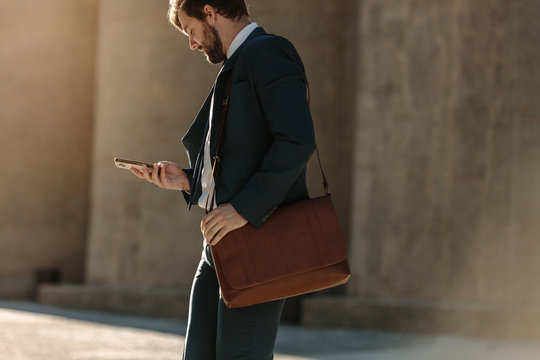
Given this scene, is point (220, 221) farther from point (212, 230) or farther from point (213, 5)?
point (213, 5)

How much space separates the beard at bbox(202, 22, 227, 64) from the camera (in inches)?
99.8

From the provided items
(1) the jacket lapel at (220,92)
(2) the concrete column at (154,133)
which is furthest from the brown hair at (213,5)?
(2) the concrete column at (154,133)

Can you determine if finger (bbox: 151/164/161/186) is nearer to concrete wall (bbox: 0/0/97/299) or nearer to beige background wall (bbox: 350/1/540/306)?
beige background wall (bbox: 350/1/540/306)

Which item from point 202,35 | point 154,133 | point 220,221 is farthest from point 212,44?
point 154,133

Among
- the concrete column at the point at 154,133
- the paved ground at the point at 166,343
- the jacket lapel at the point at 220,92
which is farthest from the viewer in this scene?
the concrete column at the point at 154,133

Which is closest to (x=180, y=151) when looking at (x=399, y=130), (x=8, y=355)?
(x=399, y=130)

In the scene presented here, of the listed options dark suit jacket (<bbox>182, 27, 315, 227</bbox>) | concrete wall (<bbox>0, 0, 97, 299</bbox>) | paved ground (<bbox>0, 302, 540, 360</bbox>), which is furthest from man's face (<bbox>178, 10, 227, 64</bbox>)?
concrete wall (<bbox>0, 0, 97, 299</bbox>)

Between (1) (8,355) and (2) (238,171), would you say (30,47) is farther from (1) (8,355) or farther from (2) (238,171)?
(2) (238,171)

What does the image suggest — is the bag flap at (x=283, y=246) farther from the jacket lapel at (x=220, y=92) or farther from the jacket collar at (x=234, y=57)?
the jacket collar at (x=234, y=57)

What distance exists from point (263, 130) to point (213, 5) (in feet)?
1.38

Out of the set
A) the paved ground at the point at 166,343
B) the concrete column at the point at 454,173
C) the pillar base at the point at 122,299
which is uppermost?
the concrete column at the point at 454,173

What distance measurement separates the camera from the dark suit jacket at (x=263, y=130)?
2.28m

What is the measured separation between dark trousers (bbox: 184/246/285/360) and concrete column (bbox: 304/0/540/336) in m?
5.49

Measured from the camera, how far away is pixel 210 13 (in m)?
2.50
